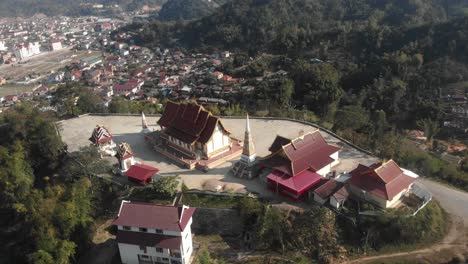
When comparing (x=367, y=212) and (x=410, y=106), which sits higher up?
(x=367, y=212)

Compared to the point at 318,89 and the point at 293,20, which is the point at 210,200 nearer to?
the point at 318,89

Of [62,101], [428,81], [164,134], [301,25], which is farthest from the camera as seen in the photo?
[301,25]

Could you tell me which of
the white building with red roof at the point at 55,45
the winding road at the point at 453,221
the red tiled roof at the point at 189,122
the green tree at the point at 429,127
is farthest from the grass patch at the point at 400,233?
the white building with red roof at the point at 55,45

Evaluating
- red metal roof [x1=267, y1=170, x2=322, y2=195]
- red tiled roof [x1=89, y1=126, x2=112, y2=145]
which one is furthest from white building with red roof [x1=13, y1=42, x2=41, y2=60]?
red metal roof [x1=267, y1=170, x2=322, y2=195]

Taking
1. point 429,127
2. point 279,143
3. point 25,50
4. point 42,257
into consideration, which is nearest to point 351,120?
point 279,143

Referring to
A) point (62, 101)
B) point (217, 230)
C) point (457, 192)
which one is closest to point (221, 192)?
point (217, 230)

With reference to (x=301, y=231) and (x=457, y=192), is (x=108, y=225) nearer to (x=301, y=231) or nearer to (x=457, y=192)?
(x=301, y=231)

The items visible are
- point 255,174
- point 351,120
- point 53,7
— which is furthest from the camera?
point 53,7
